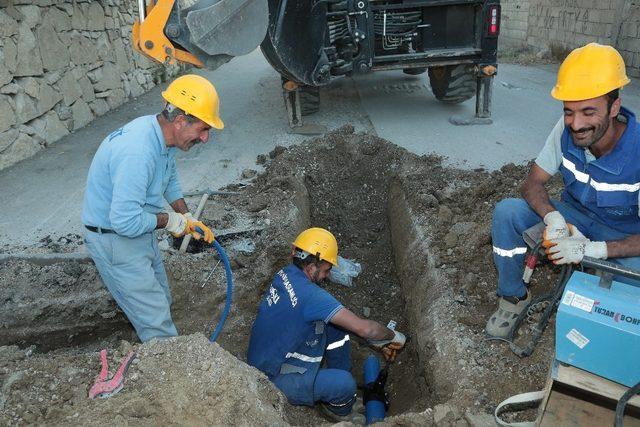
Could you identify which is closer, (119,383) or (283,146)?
(119,383)

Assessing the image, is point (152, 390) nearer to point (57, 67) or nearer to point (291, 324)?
point (291, 324)

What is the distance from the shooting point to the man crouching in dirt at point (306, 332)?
326 cm

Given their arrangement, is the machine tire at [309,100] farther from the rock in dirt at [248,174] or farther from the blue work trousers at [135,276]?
the blue work trousers at [135,276]

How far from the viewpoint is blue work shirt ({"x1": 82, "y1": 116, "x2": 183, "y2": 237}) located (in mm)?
2984

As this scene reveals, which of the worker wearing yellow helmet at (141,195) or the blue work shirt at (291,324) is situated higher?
the worker wearing yellow helmet at (141,195)

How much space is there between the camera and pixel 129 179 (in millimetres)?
2984

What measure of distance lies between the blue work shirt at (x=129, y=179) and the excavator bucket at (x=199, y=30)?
0.92 m

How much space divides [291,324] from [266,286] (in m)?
1.06

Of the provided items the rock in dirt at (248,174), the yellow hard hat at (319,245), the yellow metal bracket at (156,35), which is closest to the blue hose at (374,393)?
the yellow hard hat at (319,245)

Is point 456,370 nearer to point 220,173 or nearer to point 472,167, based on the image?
point 472,167

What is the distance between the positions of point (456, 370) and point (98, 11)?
7.93m

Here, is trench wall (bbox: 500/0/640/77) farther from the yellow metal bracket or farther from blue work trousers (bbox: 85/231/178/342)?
blue work trousers (bbox: 85/231/178/342)

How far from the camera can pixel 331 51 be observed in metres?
6.15

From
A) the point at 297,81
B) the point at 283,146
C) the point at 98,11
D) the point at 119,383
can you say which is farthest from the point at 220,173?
the point at 98,11
